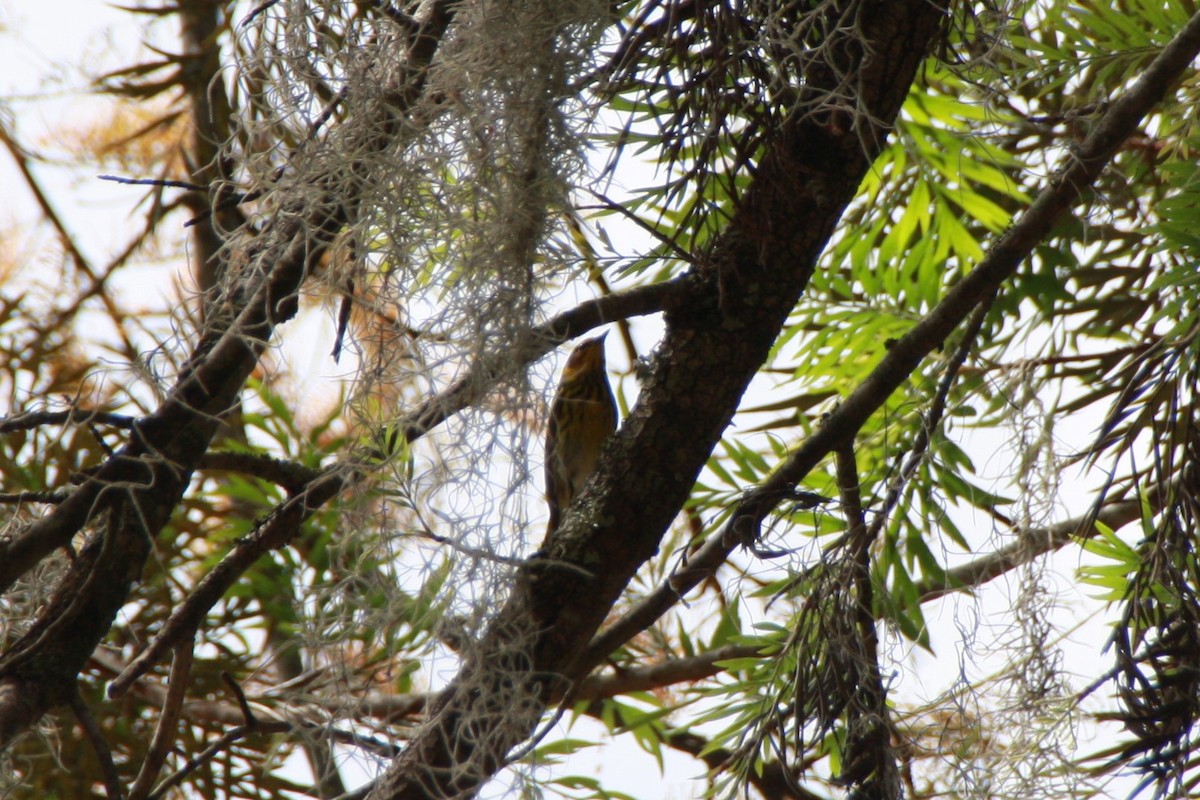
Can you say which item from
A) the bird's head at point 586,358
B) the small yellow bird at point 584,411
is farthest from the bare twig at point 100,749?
the bird's head at point 586,358

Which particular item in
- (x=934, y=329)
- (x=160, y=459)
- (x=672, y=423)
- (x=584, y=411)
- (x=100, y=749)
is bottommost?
(x=100, y=749)

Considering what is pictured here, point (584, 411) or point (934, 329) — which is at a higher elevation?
point (584, 411)

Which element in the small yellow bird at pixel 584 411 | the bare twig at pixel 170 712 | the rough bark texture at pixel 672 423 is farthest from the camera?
the small yellow bird at pixel 584 411

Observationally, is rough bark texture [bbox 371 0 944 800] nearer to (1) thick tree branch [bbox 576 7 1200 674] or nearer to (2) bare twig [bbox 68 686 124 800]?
(1) thick tree branch [bbox 576 7 1200 674]

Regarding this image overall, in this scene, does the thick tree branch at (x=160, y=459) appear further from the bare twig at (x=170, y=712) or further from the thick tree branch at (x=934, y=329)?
the thick tree branch at (x=934, y=329)

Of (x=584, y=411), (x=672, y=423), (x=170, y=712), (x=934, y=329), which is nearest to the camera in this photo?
(x=672, y=423)

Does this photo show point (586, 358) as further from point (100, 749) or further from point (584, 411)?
point (100, 749)

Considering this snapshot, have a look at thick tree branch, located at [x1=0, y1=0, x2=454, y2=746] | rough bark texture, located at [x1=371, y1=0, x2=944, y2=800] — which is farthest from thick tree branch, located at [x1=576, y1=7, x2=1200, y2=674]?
thick tree branch, located at [x1=0, y1=0, x2=454, y2=746]

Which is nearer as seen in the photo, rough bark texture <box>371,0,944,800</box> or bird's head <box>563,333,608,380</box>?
rough bark texture <box>371,0,944,800</box>

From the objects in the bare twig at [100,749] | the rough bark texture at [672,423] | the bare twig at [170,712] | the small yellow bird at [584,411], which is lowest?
the bare twig at [100,749]

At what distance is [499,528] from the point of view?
0.74m

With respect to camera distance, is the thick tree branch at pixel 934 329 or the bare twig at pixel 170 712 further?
the bare twig at pixel 170 712

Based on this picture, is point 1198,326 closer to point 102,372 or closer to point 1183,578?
point 1183,578

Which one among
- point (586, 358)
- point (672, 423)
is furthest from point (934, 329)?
point (586, 358)
